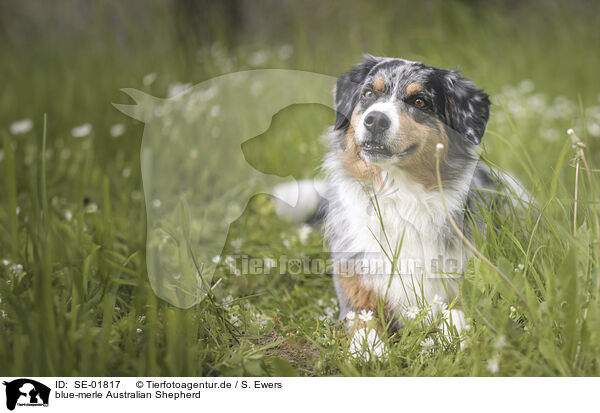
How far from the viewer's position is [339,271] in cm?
208

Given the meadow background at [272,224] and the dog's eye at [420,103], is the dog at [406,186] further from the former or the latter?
the meadow background at [272,224]

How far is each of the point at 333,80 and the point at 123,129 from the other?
2273 millimetres

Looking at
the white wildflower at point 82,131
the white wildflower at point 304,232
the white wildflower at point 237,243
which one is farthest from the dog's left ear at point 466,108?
the white wildflower at point 82,131

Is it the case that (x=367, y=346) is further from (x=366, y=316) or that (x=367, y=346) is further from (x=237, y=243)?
(x=237, y=243)

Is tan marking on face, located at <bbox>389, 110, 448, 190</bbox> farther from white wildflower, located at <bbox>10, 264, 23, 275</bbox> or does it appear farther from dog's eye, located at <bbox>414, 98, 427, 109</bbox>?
white wildflower, located at <bbox>10, 264, 23, 275</bbox>

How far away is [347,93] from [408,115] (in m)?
0.25

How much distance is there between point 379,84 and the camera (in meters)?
1.80

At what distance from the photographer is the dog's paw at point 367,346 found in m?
1.69

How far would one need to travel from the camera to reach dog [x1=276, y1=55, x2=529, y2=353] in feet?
5.81

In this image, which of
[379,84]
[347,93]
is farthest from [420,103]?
[347,93]

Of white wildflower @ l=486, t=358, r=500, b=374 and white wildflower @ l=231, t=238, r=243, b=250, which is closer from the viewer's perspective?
white wildflower @ l=486, t=358, r=500, b=374

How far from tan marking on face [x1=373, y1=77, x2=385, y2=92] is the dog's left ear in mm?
227

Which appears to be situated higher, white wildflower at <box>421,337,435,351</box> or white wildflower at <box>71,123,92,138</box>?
white wildflower at <box>71,123,92,138</box>
